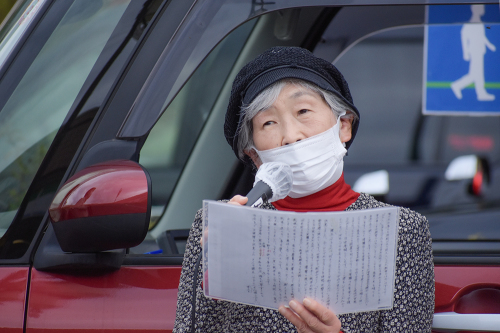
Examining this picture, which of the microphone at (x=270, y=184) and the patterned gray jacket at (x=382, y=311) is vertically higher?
the microphone at (x=270, y=184)

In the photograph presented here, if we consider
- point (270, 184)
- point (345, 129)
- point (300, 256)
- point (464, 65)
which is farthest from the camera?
point (464, 65)

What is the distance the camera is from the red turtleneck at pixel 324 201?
1444 mm

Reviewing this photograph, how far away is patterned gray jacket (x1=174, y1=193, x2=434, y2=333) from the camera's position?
131 centimetres

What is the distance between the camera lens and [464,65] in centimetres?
180

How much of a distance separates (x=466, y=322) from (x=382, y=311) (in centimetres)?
26

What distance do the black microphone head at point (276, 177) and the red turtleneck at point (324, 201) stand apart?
0.76 feet

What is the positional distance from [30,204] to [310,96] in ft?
2.80

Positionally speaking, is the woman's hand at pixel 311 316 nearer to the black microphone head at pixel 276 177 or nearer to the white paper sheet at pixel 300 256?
the white paper sheet at pixel 300 256

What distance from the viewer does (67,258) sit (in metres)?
1.43

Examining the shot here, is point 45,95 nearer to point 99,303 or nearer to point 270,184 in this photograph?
point 99,303

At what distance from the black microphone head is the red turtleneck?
0.23 meters

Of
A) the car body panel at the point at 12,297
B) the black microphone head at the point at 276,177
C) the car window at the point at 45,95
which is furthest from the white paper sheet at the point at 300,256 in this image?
the car window at the point at 45,95

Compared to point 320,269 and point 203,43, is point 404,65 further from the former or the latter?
point 320,269

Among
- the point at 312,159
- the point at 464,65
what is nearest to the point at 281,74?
the point at 312,159
